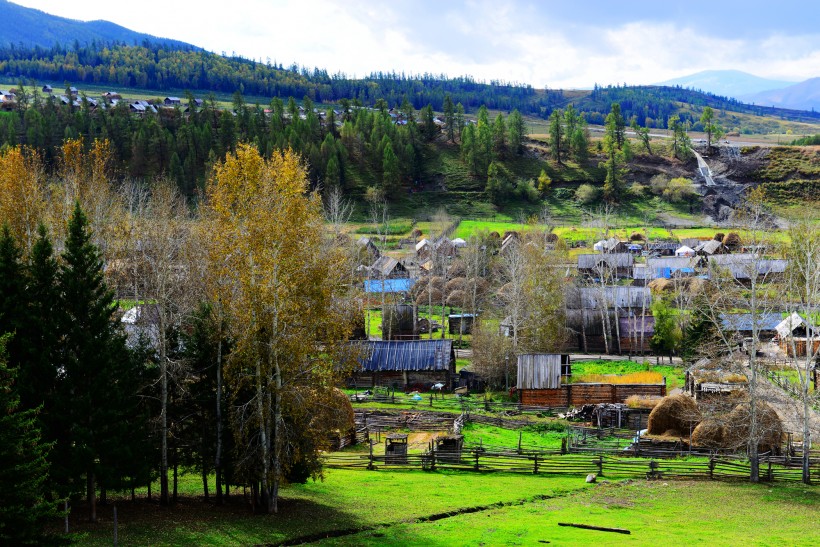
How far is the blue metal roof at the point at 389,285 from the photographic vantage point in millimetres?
81338

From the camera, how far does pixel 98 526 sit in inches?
1001

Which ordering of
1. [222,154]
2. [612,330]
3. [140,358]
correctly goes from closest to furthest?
[140,358] → [612,330] → [222,154]

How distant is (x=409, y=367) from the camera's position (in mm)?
59844

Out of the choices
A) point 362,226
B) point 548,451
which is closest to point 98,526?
point 548,451

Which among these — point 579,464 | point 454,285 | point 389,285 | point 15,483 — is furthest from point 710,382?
point 454,285

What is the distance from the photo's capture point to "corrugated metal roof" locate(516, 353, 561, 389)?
5341 centimetres

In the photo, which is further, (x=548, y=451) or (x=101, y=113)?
(x=101, y=113)

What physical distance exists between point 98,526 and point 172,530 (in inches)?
99.8

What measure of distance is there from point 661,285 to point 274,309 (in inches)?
2777

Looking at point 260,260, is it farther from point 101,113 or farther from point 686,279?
point 101,113

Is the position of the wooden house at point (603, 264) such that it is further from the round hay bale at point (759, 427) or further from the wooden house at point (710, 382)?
the round hay bale at point (759, 427)

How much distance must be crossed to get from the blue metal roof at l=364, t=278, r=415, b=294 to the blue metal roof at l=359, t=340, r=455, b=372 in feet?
62.1

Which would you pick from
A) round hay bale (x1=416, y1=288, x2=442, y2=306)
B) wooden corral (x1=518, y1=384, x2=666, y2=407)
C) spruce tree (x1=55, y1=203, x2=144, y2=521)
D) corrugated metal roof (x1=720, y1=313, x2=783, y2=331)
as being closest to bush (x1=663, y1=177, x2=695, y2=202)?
round hay bale (x1=416, y1=288, x2=442, y2=306)

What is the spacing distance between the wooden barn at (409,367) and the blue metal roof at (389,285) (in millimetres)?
19567
